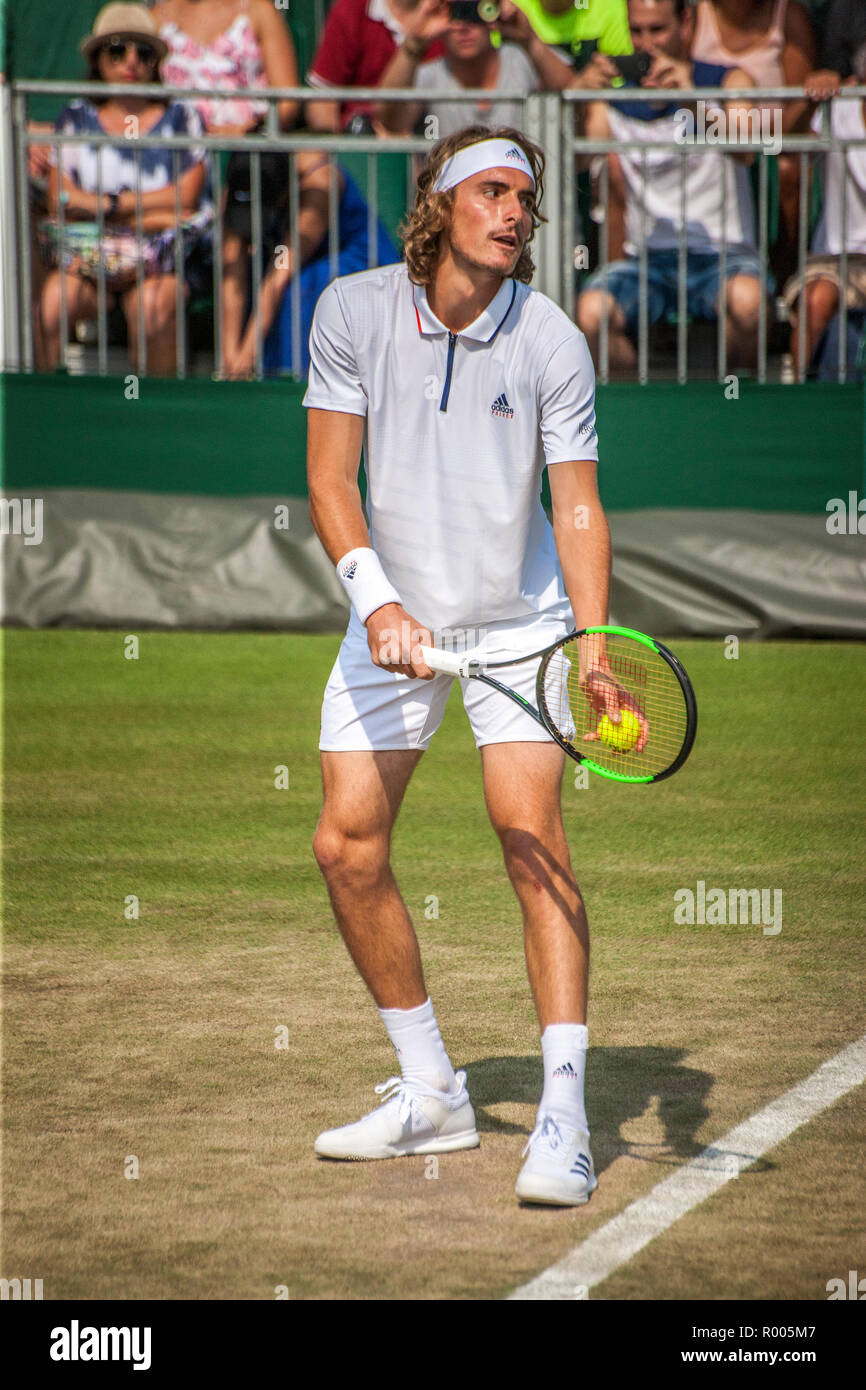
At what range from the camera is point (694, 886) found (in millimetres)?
5984

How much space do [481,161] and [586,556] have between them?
88 centimetres

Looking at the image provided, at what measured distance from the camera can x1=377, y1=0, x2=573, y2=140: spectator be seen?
1098cm

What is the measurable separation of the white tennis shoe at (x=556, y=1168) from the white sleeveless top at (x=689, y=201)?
7.62m

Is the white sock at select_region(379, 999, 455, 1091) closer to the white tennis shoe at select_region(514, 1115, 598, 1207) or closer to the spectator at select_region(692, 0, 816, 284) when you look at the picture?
the white tennis shoe at select_region(514, 1115, 598, 1207)

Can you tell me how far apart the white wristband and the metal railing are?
6632mm

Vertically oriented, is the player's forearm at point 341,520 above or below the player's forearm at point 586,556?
above

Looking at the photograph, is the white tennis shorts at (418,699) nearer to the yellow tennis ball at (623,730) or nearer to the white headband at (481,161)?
the yellow tennis ball at (623,730)

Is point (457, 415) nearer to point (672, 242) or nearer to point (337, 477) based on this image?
point (337, 477)

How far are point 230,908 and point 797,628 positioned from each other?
209 inches

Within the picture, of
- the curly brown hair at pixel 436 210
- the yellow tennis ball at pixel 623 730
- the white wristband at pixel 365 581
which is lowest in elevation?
the yellow tennis ball at pixel 623 730

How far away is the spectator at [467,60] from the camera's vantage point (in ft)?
36.0

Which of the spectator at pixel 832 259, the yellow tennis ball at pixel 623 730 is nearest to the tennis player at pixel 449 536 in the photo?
the yellow tennis ball at pixel 623 730

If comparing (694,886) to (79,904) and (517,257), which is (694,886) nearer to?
(79,904)

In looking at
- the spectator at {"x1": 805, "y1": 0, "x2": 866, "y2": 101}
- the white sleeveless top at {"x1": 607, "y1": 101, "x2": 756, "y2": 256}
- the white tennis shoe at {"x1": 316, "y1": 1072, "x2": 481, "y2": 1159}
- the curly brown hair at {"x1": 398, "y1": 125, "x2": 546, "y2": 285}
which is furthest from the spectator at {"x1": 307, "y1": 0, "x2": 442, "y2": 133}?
the white tennis shoe at {"x1": 316, "y1": 1072, "x2": 481, "y2": 1159}
